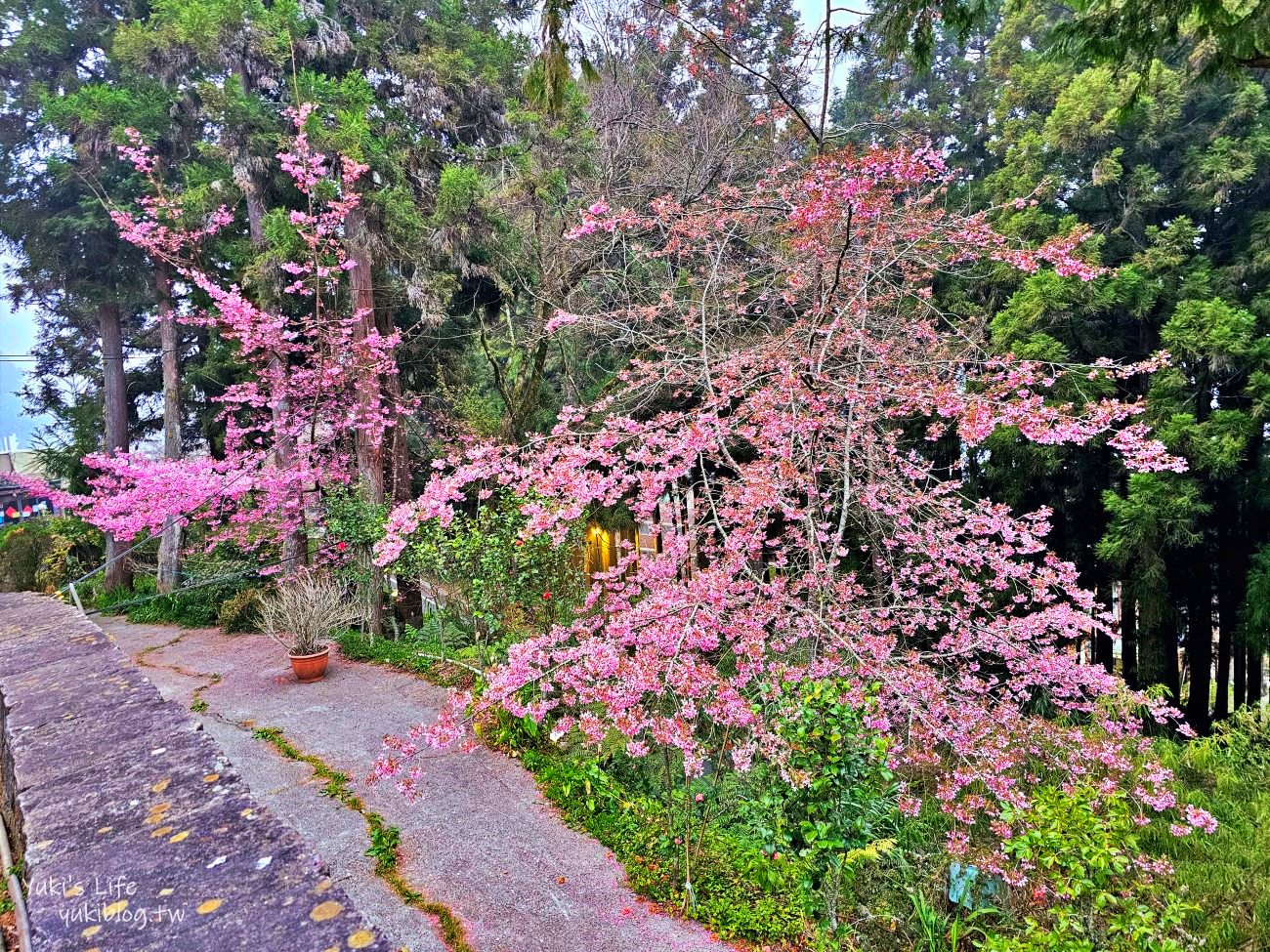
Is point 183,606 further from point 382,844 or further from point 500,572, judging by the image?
point 382,844

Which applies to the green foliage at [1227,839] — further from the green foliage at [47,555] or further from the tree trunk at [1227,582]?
the green foliage at [47,555]

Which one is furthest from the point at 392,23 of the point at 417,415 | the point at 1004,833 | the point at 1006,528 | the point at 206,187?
the point at 1004,833

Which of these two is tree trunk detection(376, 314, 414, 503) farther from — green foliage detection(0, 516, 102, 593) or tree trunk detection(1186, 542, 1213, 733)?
tree trunk detection(1186, 542, 1213, 733)

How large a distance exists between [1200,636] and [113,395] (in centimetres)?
1767

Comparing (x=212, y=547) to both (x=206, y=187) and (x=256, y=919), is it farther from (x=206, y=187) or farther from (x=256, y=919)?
(x=256, y=919)

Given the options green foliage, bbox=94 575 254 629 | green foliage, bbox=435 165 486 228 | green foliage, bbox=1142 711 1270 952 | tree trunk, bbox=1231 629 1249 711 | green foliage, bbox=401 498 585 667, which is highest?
green foliage, bbox=435 165 486 228

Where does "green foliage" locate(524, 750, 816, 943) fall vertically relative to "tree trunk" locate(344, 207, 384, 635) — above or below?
below

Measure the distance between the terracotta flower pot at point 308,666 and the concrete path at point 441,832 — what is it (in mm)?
145

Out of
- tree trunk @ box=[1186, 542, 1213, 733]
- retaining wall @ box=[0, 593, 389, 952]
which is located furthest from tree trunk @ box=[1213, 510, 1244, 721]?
retaining wall @ box=[0, 593, 389, 952]

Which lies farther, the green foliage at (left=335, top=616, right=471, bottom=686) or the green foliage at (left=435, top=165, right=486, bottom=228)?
the green foliage at (left=435, top=165, right=486, bottom=228)

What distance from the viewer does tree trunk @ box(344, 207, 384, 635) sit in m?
7.25

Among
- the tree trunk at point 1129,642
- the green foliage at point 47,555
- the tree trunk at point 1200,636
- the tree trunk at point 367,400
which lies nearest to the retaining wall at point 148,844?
the tree trunk at point 367,400

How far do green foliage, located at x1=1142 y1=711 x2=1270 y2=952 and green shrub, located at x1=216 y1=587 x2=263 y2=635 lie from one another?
9.57m

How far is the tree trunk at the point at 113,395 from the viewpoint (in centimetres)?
1049
